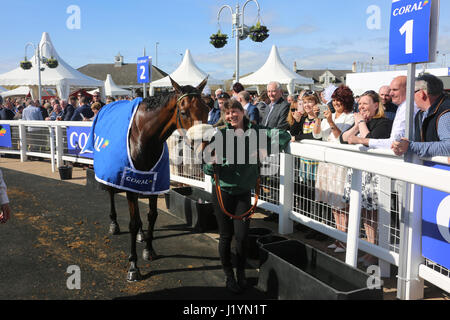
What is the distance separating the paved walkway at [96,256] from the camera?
3494 mm

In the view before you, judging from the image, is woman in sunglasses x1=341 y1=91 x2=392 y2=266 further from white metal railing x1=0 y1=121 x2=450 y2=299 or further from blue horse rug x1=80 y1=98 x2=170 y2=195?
blue horse rug x1=80 y1=98 x2=170 y2=195

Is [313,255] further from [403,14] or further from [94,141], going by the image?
[94,141]

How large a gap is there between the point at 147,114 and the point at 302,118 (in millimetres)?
2616

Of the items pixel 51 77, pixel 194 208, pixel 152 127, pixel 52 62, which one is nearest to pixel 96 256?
pixel 194 208

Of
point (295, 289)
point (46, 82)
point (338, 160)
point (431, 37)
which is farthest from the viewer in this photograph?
point (46, 82)

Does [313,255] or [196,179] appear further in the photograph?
[196,179]

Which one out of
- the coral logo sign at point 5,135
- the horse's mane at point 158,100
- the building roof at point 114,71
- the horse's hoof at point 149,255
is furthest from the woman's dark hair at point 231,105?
the building roof at point 114,71

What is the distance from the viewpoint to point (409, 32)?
297 cm

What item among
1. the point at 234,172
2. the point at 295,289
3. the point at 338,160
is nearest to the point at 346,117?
the point at 338,160

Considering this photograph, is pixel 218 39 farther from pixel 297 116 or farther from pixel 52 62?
pixel 52 62

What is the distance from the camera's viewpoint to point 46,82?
65.1 feet

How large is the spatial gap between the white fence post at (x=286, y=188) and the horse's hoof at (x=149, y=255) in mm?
1760

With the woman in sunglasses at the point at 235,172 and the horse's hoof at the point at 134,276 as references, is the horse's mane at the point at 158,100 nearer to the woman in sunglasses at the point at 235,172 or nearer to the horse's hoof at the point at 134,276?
the woman in sunglasses at the point at 235,172

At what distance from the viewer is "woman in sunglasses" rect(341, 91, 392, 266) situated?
12.2 feet
